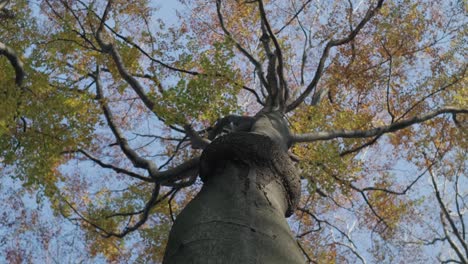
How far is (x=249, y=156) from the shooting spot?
360 centimetres

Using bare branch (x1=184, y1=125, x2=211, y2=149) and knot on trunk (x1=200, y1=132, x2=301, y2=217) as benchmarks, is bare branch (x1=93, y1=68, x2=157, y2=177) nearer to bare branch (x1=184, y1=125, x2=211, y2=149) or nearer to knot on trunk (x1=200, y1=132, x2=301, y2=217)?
bare branch (x1=184, y1=125, x2=211, y2=149)

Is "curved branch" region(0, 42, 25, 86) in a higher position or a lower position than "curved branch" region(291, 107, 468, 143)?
higher

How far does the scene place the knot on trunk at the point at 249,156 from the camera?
3598 mm

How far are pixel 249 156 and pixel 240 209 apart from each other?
0.74 m

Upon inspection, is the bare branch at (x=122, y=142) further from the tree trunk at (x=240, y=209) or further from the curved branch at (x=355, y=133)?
the tree trunk at (x=240, y=209)

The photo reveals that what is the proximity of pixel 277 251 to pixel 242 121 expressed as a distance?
3.06 meters

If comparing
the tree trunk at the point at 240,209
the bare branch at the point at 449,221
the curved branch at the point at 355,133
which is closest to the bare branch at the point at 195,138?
the curved branch at the point at 355,133

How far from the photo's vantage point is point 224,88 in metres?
5.76

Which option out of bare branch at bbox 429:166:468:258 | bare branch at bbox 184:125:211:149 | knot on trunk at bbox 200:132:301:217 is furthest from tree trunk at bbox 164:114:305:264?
bare branch at bbox 429:166:468:258

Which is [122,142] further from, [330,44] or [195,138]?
[330,44]

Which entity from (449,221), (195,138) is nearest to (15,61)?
(195,138)

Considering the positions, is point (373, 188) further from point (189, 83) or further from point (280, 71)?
point (189, 83)

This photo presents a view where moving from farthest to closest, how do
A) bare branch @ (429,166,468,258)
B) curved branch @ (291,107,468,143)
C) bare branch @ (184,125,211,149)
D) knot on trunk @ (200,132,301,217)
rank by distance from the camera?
A: bare branch @ (429,166,468,258) < curved branch @ (291,107,468,143) < bare branch @ (184,125,211,149) < knot on trunk @ (200,132,301,217)

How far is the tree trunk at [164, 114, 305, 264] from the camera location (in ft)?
8.39
